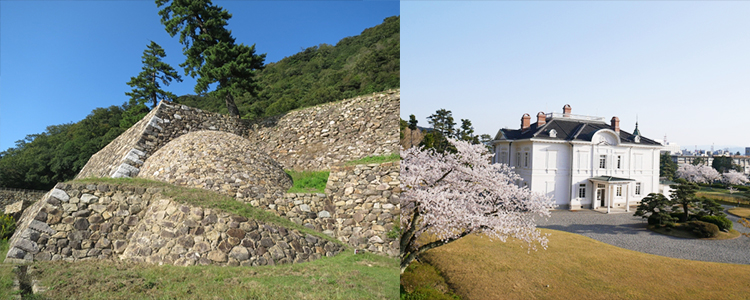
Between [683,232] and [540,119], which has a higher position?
[540,119]

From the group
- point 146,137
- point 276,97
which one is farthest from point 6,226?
point 276,97

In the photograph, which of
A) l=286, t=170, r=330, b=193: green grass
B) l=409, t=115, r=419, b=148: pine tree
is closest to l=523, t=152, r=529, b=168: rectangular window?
l=409, t=115, r=419, b=148: pine tree

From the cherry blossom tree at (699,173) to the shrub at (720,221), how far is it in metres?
0.61

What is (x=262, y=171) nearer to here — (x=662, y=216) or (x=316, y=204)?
(x=316, y=204)

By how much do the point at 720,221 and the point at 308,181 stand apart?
5.88m

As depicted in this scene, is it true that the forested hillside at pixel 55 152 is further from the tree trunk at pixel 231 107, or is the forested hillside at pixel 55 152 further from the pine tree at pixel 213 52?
the tree trunk at pixel 231 107

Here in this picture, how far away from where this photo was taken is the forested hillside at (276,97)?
2.09 meters

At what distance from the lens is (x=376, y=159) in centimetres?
349

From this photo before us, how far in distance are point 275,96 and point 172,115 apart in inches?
68.0

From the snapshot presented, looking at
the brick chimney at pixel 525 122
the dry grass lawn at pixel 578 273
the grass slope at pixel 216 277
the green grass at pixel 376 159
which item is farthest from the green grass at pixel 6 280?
the brick chimney at pixel 525 122

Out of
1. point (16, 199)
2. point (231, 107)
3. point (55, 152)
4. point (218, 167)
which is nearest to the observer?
point (16, 199)

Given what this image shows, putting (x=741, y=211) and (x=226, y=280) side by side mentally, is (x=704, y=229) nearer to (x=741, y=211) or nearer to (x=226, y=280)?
(x=741, y=211)

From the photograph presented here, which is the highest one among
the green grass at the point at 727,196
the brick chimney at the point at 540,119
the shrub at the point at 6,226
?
the brick chimney at the point at 540,119

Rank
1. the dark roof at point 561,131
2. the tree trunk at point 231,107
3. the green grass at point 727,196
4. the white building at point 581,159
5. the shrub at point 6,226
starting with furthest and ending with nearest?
1. the dark roof at point 561,131
2. the white building at point 581,159
3. the tree trunk at point 231,107
4. the green grass at point 727,196
5. the shrub at point 6,226
